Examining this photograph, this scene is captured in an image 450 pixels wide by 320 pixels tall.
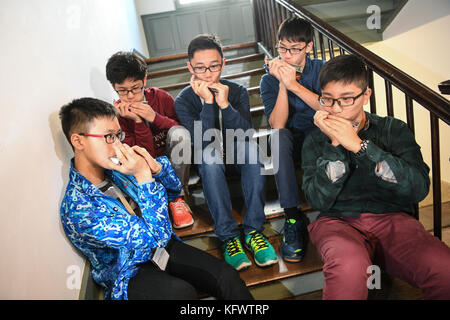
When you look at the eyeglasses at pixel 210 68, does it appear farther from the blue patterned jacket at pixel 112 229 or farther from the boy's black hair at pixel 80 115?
the blue patterned jacket at pixel 112 229

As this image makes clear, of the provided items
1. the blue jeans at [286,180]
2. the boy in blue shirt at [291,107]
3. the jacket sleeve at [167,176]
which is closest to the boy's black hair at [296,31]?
the boy in blue shirt at [291,107]

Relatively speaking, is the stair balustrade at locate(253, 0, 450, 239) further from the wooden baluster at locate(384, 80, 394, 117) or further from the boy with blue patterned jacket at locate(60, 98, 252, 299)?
the boy with blue patterned jacket at locate(60, 98, 252, 299)

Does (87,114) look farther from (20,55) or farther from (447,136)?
(447,136)

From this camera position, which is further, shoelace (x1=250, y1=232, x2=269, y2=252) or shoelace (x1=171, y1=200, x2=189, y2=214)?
shoelace (x1=171, y1=200, x2=189, y2=214)

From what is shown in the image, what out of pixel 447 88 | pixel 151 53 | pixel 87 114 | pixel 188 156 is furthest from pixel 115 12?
pixel 447 88

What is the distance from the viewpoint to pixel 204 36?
5.82 ft

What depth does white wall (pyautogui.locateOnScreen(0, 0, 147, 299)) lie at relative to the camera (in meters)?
0.94

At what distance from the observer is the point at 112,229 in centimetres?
118

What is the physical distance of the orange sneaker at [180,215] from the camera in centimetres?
179

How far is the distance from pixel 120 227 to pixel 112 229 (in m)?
0.03

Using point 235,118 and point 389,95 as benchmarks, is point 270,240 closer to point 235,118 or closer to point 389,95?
point 235,118

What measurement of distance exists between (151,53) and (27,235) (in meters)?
4.62

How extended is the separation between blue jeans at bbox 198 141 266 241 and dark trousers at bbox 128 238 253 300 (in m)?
0.26

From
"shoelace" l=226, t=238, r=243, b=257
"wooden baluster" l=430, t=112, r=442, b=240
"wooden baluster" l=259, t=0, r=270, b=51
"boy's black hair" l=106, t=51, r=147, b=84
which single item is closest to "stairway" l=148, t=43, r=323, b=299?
"shoelace" l=226, t=238, r=243, b=257
